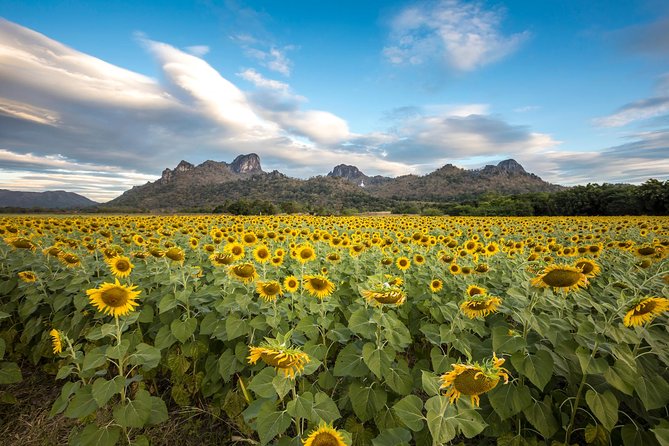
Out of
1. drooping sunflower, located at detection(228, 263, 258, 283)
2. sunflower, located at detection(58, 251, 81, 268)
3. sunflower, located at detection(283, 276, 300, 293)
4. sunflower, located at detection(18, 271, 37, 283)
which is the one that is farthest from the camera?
sunflower, located at detection(18, 271, 37, 283)

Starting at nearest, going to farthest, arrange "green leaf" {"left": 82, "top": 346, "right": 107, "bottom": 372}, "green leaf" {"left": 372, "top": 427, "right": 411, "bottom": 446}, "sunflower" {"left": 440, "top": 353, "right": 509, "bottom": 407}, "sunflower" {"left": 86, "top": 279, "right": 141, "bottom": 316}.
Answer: "sunflower" {"left": 440, "top": 353, "right": 509, "bottom": 407} < "green leaf" {"left": 372, "top": 427, "right": 411, "bottom": 446} < "green leaf" {"left": 82, "top": 346, "right": 107, "bottom": 372} < "sunflower" {"left": 86, "top": 279, "right": 141, "bottom": 316}

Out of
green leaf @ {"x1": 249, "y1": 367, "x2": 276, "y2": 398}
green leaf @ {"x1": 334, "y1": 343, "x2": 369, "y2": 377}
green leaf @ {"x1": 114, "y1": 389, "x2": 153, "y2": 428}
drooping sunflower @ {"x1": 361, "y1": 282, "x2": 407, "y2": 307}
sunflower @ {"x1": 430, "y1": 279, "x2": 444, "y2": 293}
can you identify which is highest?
drooping sunflower @ {"x1": 361, "y1": 282, "x2": 407, "y2": 307}

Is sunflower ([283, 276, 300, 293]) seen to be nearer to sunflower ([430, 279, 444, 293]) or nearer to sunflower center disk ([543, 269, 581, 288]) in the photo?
sunflower ([430, 279, 444, 293])

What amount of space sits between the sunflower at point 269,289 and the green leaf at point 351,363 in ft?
3.40

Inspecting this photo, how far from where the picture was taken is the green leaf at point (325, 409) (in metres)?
2.31

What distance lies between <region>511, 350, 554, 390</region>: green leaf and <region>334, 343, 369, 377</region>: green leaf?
1.41 meters

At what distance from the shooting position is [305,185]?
158125mm

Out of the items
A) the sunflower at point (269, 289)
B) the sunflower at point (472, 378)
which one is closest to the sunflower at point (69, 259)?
the sunflower at point (269, 289)

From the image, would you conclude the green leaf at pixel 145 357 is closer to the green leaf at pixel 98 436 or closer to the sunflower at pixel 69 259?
the green leaf at pixel 98 436

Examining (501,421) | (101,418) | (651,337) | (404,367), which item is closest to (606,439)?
(501,421)

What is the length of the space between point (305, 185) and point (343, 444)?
158440 millimetres

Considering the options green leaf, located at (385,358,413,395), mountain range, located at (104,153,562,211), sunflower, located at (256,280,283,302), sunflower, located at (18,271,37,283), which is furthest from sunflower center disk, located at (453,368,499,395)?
mountain range, located at (104,153,562,211)

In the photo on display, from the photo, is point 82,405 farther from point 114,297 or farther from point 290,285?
point 290,285

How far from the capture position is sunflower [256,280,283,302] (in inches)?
140
